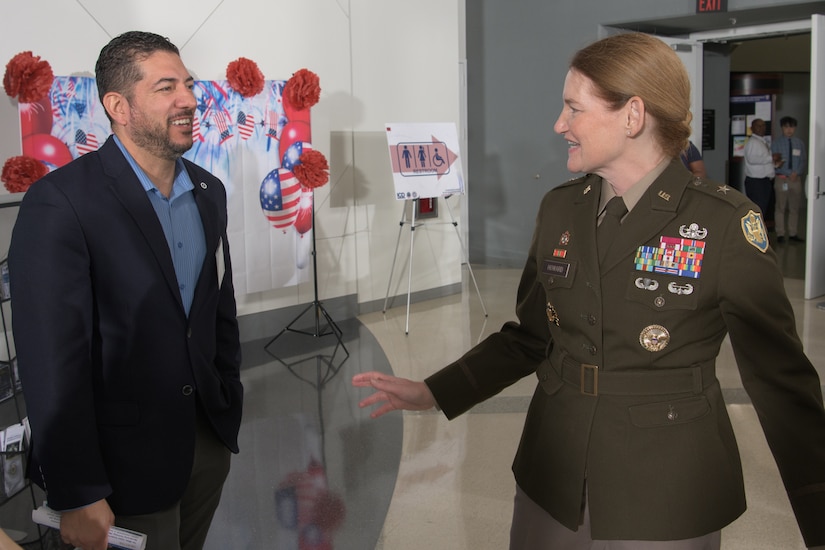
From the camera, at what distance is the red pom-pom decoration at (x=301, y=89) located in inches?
Result: 230

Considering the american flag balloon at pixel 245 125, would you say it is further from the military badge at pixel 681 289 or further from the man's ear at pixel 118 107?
the military badge at pixel 681 289

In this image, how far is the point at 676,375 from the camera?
1566 millimetres

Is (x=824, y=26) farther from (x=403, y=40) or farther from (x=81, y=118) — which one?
(x=81, y=118)

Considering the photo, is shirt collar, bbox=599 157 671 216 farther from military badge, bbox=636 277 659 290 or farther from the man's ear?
the man's ear

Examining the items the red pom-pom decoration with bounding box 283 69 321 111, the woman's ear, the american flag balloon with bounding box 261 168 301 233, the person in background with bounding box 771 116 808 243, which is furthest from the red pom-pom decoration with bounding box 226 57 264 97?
the person in background with bounding box 771 116 808 243

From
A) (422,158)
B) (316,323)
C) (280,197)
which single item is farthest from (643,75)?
(422,158)

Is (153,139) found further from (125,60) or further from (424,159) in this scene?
(424,159)

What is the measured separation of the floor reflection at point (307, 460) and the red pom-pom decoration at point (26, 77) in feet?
7.27

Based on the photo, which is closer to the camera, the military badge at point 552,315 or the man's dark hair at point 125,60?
the military badge at point 552,315

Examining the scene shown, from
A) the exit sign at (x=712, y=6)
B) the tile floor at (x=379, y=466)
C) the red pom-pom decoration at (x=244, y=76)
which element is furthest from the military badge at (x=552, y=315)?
the exit sign at (x=712, y=6)

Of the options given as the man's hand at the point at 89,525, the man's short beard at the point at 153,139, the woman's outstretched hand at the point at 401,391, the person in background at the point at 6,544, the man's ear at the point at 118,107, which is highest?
the man's ear at the point at 118,107

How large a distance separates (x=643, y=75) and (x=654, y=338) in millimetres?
513

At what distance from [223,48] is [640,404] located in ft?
17.8

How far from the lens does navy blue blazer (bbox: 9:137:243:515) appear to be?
1.66 meters
